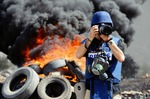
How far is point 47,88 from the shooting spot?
1384 cm

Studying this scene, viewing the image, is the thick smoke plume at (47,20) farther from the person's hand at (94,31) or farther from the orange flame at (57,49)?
the person's hand at (94,31)

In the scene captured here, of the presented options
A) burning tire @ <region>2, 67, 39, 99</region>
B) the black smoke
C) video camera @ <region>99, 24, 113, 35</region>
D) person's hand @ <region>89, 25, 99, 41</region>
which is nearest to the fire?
the black smoke

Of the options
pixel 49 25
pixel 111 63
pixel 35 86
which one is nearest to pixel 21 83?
pixel 35 86

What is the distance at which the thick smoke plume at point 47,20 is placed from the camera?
2484cm

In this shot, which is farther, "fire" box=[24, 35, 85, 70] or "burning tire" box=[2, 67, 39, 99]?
"fire" box=[24, 35, 85, 70]

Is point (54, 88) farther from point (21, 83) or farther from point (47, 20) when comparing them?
point (47, 20)

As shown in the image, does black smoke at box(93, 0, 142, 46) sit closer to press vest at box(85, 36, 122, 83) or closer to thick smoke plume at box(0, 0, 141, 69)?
thick smoke plume at box(0, 0, 141, 69)

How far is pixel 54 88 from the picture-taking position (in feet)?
46.2

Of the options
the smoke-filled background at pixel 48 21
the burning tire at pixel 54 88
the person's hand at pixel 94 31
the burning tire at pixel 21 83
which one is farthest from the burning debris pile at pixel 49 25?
the person's hand at pixel 94 31

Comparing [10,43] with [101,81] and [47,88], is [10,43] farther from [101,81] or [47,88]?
[101,81]

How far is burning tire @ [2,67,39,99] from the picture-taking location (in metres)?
13.0

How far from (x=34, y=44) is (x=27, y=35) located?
84 centimetres

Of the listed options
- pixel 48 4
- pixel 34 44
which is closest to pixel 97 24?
pixel 34 44

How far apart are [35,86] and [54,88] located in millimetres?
950
